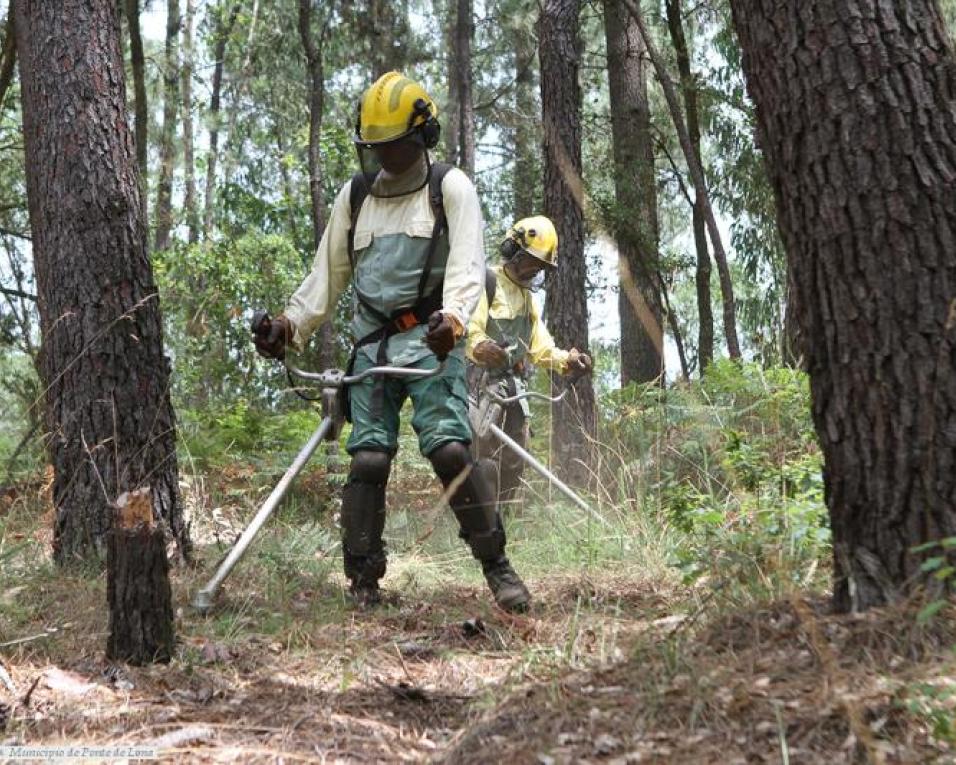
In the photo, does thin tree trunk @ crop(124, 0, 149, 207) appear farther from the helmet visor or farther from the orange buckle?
the orange buckle

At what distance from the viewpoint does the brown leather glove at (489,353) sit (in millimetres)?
7023

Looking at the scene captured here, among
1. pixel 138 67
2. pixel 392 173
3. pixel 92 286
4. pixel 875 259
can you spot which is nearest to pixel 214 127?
pixel 138 67

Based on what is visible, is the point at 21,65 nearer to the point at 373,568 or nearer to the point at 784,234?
the point at 373,568

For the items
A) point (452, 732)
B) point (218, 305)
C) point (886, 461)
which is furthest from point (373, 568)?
point (218, 305)

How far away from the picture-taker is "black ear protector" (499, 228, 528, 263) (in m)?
7.69

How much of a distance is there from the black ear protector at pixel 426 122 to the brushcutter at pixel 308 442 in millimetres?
1043

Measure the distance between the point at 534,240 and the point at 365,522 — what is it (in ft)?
10.1

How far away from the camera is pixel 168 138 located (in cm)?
2022

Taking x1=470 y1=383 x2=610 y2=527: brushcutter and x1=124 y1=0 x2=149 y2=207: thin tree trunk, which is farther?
x1=124 y1=0 x2=149 y2=207: thin tree trunk

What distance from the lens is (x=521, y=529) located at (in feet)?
22.6

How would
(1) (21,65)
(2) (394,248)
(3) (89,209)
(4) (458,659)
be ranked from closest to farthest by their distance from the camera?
1. (4) (458,659)
2. (2) (394,248)
3. (3) (89,209)
4. (1) (21,65)

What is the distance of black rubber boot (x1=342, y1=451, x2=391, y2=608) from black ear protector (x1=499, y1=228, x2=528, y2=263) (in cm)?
288

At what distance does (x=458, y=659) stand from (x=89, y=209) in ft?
9.66

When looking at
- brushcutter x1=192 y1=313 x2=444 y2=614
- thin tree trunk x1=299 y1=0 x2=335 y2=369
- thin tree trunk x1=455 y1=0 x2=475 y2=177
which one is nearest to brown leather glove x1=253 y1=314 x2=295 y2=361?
brushcutter x1=192 y1=313 x2=444 y2=614
